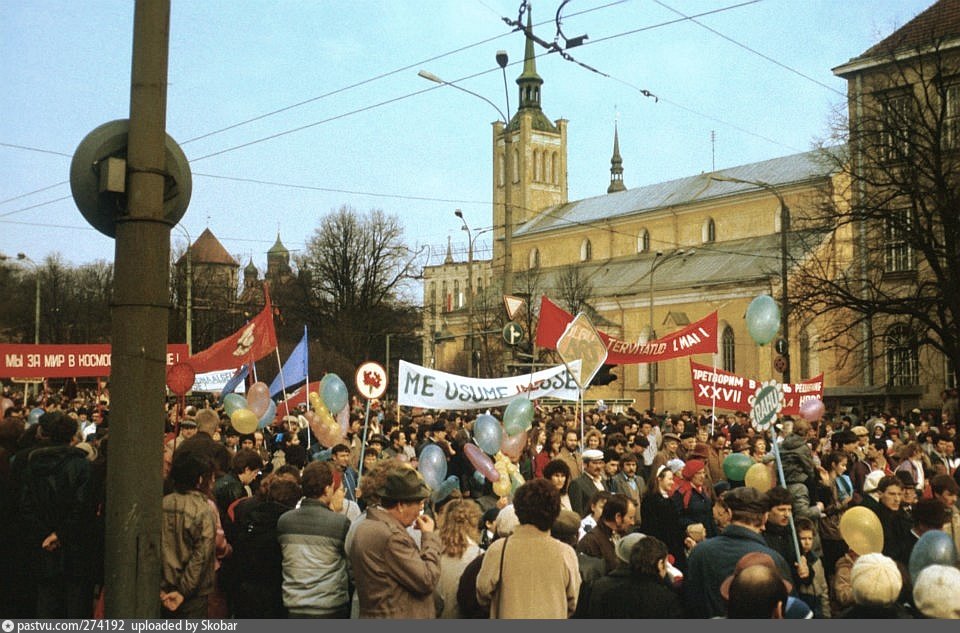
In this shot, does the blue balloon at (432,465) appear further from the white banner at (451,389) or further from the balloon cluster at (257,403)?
the white banner at (451,389)

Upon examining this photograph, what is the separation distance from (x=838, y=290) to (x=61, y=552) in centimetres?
2808

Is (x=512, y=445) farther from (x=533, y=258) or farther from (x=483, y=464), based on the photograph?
(x=533, y=258)

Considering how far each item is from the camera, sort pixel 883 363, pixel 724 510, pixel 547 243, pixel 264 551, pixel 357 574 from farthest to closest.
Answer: pixel 547 243 < pixel 883 363 < pixel 724 510 < pixel 264 551 < pixel 357 574

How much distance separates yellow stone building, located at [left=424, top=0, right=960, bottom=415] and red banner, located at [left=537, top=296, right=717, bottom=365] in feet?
74.0

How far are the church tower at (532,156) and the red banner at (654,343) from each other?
6401 cm

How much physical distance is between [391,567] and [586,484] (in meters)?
4.32

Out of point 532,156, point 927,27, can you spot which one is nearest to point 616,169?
point 532,156

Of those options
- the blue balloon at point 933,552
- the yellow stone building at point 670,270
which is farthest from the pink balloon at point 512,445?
the yellow stone building at point 670,270

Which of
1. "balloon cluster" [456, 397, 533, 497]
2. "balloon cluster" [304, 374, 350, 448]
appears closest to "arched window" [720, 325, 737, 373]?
"balloon cluster" [304, 374, 350, 448]

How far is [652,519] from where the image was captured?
845 cm

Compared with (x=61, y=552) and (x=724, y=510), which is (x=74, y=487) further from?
(x=724, y=510)

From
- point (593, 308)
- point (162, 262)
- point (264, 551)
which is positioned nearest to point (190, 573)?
point (264, 551)

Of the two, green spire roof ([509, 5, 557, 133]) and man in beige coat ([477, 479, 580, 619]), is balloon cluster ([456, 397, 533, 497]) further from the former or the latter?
green spire roof ([509, 5, 557, 133])

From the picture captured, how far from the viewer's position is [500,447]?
10.9 metres
